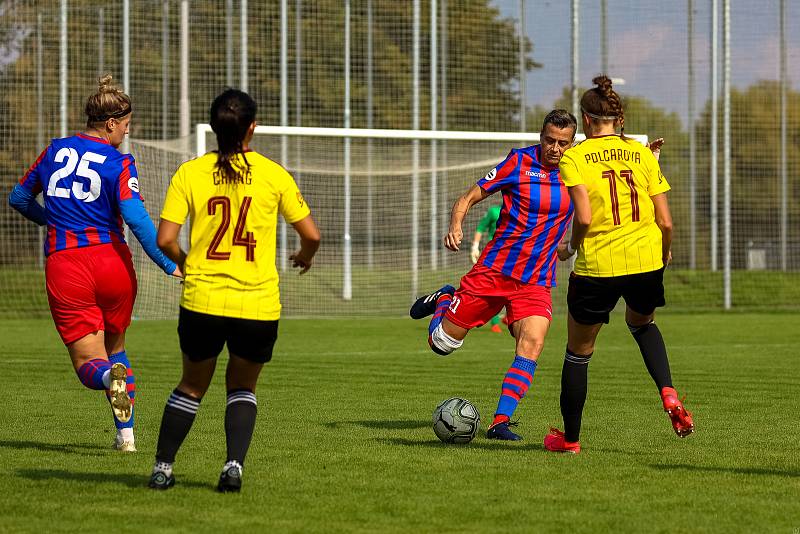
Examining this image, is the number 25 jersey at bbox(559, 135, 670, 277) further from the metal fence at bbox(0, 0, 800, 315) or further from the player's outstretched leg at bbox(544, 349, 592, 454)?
the metal fence at bbox(0, 0, 800, 315)

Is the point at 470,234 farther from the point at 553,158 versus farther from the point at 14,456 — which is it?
the point at 14,456

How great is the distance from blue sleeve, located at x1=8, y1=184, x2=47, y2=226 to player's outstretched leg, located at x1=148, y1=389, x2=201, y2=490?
1.99 meters

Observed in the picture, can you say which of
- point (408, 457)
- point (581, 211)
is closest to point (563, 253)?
point (581, 211)

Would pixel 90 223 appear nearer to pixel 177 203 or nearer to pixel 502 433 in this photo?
pixel 177 203

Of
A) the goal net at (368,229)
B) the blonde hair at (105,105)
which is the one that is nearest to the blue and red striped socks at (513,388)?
the blonde hair at (105,105)

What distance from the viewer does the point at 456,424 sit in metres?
7.04

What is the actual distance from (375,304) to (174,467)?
14.4 metres

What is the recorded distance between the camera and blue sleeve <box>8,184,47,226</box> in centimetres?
672

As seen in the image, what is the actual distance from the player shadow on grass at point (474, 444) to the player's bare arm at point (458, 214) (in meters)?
1.13

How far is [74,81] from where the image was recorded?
21938 millimetres

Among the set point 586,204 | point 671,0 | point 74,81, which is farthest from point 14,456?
point 671,0

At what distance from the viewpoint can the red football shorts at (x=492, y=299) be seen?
750 centimetres

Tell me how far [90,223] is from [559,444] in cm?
281

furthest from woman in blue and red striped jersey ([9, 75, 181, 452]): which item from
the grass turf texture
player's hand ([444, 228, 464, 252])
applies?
player's hand ([444, 228, 464, 252])
